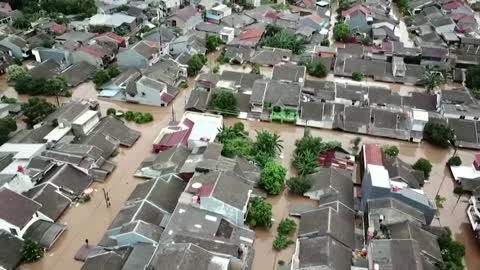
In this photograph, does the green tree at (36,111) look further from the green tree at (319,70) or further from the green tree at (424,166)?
the green tree at (424,166)

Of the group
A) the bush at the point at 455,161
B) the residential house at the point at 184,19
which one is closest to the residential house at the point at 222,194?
the bush at the point at 455,161

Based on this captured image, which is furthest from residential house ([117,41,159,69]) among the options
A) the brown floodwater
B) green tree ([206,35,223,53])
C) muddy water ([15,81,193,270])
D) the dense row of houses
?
the dense row of houses

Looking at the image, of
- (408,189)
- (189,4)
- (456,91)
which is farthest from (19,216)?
(189,4)

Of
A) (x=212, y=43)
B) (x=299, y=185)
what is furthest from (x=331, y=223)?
(x=212, y=43)

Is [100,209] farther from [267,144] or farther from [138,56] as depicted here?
[138,56]

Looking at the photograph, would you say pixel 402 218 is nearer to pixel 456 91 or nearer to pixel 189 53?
pixel 456 91

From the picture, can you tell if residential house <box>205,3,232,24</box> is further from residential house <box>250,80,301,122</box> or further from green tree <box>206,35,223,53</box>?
residential house <box>250,80,301,122</box>
